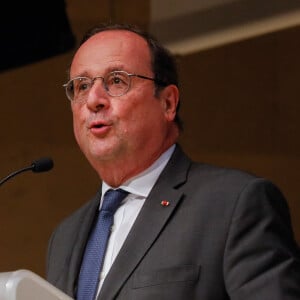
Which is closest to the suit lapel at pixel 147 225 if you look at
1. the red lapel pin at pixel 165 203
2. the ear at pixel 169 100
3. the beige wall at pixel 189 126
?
the red lapel pin at pixel 165 203

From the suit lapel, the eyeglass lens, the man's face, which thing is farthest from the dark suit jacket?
the eyeglass lens

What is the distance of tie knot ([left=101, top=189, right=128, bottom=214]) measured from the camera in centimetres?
173

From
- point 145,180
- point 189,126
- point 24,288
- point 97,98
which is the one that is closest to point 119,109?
point 97,98

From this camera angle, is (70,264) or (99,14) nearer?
(70,264)

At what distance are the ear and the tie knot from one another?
20 cm

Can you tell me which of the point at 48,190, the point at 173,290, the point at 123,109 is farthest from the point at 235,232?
the point at 48,190

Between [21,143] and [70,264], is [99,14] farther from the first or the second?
[70,264]

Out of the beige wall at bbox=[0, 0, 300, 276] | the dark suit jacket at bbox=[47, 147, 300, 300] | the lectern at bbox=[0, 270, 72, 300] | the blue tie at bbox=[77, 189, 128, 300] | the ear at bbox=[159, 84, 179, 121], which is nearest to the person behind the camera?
the lectern at bbox=[0, 270, 72, 300]

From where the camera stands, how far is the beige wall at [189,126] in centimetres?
329

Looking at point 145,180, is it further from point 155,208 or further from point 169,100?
point 169,100

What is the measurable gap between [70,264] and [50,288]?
54cm

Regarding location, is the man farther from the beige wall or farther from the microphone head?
the beige wall

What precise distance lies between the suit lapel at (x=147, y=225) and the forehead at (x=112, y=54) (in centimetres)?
23

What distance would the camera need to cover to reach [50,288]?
3.94 feet
